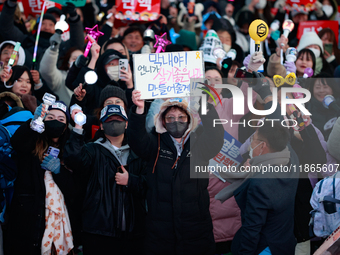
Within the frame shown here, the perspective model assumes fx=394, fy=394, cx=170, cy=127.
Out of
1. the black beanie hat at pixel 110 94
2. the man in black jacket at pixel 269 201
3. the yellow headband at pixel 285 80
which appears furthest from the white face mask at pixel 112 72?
the man in black jacket at pixel 269 201

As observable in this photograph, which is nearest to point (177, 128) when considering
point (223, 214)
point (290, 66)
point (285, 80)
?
point (223, 214)

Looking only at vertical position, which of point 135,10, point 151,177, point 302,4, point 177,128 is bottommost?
point 151,177

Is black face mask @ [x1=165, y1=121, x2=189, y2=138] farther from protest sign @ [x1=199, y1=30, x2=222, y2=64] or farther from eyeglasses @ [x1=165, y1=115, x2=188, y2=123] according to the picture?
protest sign @ [x1=199, y1=30, x2=222, y2=64]

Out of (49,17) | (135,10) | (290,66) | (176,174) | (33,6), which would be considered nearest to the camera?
(176,174)

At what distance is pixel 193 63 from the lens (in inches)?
157

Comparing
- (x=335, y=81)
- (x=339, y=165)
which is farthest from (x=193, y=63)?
(x=335, y=81)

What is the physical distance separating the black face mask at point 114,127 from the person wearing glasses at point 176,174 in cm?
34

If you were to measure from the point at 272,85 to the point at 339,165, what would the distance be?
1.16 meters

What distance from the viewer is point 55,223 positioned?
3.65 metres

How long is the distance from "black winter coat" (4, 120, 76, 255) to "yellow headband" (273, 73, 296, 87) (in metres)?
2.37

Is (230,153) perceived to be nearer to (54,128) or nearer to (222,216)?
(222,216)

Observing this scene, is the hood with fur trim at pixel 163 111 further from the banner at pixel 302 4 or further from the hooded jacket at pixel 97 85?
the banner at pixel 302 4

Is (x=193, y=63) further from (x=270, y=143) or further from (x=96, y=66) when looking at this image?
(x=96, y=66)

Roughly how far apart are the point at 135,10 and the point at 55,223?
154 inches
